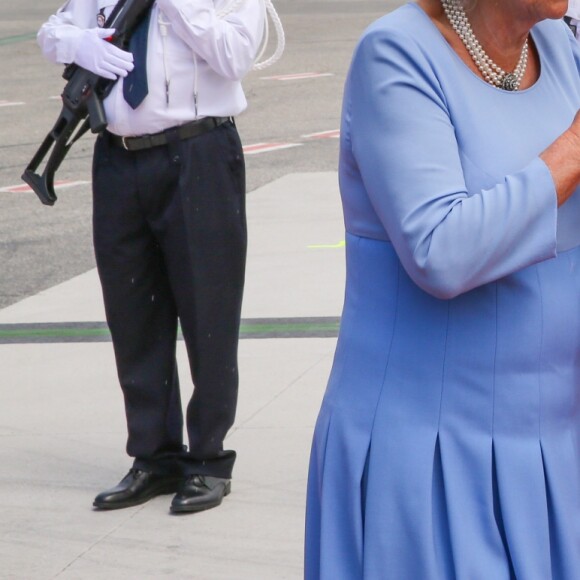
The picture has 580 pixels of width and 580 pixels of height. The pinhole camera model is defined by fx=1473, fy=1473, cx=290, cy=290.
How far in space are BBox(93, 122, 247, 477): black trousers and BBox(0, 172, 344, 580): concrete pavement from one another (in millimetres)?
243

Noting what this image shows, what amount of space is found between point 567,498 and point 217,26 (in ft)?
8.38

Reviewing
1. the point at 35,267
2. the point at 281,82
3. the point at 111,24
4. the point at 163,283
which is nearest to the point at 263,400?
the point at 163,283

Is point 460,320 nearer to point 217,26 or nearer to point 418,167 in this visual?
point 418,167

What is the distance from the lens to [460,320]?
83.2 inches

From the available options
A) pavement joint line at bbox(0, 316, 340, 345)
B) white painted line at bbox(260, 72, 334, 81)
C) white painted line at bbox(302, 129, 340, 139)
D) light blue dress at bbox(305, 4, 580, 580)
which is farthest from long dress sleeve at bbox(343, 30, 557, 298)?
white painted line at bbox(260, 72, 334, 81)

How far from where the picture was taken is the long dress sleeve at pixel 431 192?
1957mm

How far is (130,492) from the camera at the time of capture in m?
4.68

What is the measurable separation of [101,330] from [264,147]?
21.3 feet

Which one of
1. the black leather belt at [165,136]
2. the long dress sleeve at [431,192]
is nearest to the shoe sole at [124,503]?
the black leather belt at [165,136]

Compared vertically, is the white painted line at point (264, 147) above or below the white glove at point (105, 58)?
below

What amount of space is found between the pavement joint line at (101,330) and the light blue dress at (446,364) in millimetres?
4399

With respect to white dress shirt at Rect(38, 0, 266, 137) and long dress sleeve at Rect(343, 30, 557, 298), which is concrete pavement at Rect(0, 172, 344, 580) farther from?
long dress sleeve at Rect(343, 30, 557, 298)

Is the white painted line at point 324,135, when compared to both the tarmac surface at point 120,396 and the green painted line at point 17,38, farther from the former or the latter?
the green painted line at point 17,38

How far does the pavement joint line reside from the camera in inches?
264
